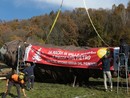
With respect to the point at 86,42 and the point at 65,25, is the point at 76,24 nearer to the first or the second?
the point at 65,25

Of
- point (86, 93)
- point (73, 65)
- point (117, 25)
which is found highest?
point (117, 25)

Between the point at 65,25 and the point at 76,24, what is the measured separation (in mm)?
4102

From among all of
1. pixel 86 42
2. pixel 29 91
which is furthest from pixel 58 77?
pixel 86 42

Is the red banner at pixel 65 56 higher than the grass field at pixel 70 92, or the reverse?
the red banner at pixel 65 56

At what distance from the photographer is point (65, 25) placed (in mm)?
110312

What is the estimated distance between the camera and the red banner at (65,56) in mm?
18859

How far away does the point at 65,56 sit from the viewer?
64.8 ft

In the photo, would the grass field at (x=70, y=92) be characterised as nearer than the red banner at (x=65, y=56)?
Yes

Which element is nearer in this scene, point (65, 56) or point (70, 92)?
point (70, 92)

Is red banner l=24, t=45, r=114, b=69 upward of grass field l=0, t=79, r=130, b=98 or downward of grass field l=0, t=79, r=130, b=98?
upward

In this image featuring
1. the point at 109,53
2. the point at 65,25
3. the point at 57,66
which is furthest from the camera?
the point at 65,25

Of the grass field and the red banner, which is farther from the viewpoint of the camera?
the red banner

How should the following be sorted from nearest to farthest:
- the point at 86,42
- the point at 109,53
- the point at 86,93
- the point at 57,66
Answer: the point at 86,93 < the point at 109,53 < the point at 57,66 < the point at 86,42

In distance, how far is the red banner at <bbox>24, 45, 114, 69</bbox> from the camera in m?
18.9
